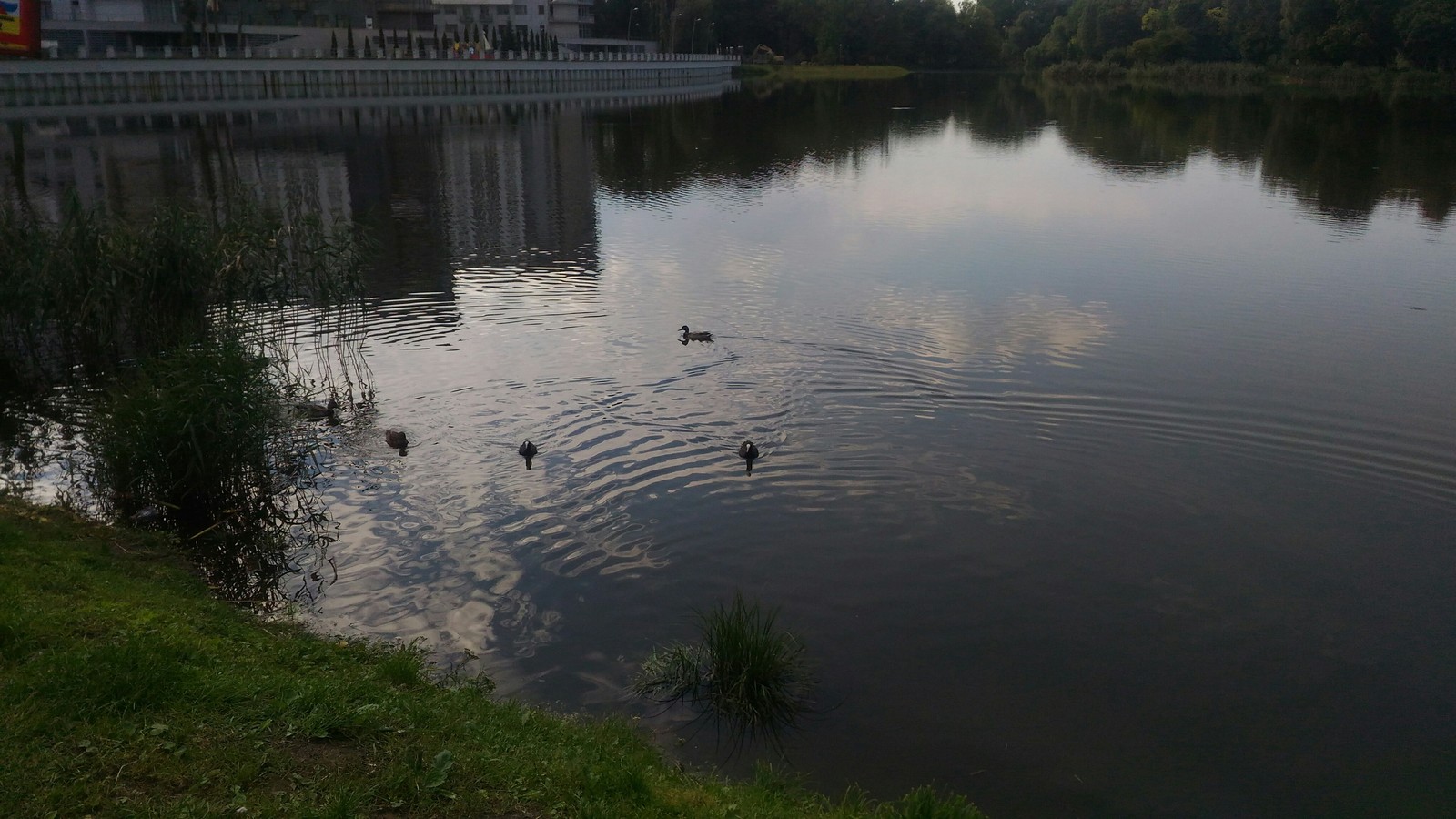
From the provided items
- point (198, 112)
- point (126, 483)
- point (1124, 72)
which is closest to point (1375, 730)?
point (126, 483)

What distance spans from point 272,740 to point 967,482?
321 inches

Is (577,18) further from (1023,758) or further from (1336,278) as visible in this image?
(1023,758)

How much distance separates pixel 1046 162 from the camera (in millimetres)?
42656

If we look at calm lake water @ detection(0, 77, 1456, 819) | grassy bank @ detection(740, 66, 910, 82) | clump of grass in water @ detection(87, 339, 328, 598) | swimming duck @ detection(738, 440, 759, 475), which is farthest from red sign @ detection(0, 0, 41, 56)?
grassy bank @ detection(740, 66, 910, 82)

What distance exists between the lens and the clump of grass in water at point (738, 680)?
7879 mm

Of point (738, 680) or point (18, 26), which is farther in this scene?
point (18, 26)

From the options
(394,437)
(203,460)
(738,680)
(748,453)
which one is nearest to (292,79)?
(394,437)

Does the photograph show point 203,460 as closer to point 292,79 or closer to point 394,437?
point 394,437

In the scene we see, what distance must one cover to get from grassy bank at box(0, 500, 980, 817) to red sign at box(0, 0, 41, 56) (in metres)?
18.4

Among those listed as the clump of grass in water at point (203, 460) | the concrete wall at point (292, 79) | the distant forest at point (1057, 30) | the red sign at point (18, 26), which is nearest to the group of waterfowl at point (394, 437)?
the clump of grass in water at point (203, 460)

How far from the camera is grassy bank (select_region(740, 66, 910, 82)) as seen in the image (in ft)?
404

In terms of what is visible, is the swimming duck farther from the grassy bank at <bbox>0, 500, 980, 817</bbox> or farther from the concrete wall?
the concrete wall

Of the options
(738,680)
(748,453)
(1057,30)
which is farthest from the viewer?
(1057,30)

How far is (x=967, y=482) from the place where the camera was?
1220 cm
